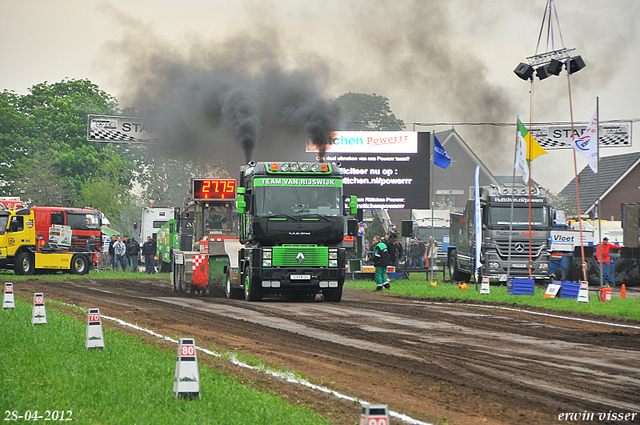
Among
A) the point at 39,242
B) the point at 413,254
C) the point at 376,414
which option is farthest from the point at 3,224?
the point at 376,414

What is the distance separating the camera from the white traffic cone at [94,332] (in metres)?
10.5

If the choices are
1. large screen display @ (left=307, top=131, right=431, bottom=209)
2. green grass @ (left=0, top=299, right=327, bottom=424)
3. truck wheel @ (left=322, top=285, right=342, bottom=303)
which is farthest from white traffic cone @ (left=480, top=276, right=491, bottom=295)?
green grass @ (left=0, top=299, right=327, bottom=424)

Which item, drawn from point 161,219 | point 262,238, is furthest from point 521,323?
point 161,219

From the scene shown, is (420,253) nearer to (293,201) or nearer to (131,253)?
(131,253)

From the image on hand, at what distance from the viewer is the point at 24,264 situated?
33.7m

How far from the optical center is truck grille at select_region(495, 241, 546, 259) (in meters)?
28.8

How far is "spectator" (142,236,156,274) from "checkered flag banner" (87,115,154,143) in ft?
19.0

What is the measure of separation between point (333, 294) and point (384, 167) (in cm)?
1254

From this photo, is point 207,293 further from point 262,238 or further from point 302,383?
point 302,383

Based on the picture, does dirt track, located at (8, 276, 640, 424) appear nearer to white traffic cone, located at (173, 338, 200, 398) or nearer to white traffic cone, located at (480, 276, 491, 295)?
white traffic cone, located at (173, 338, 200, 398)

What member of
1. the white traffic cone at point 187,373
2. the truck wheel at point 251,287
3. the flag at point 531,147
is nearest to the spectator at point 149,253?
the truck wheel at point 251,287

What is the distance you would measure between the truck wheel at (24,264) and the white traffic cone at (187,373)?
93.3 ft

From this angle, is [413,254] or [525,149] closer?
[525,149]

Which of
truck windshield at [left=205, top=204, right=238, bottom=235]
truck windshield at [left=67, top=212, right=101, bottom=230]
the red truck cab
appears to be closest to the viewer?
truck windshield at [left=205, top=204, right=238, bottom=235]
